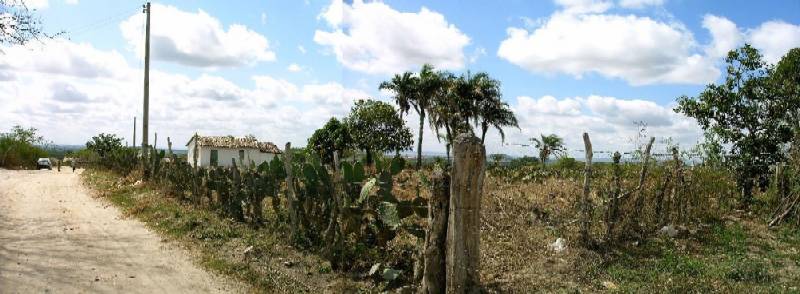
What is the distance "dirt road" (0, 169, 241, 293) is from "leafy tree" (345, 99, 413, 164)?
86.8ft

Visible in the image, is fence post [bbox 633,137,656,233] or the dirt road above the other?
fence post [bbox 633,137,656,233]

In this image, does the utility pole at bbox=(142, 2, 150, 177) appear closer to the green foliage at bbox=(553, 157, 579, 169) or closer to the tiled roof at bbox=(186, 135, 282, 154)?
the green foliage at bbox=(553, 157, 579, 169)

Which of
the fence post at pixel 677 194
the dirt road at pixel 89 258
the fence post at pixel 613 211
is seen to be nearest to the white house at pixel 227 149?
the dirt road at pixel 89 258

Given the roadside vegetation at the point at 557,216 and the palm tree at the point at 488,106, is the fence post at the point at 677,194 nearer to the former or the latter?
the roadside vegetation at the point at 557,216

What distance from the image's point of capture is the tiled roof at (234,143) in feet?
147

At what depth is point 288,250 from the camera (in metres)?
7.61

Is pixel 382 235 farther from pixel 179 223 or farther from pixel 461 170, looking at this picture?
pixel 179 223

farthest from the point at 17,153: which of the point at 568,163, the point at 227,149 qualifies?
the point at 568,163

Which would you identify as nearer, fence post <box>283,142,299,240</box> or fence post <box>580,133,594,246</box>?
fence post <box>580,133,594,246</box>

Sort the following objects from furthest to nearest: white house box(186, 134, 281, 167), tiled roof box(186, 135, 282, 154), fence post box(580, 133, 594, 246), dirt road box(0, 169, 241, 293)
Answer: tiled roof box(186, 135, 282, 154), white house box(186, 134, 281, 167), fence post box(580, 133, 594, 246), dirt road box(0, 169, 241, 293)

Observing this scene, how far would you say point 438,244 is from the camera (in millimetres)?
5480

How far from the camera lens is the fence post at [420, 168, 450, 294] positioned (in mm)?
5465

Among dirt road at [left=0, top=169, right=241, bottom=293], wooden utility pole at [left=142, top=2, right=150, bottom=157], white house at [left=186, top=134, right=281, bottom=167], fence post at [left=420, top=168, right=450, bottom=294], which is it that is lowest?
dirt road at [left=0, top=169, right=241, bottom=293]

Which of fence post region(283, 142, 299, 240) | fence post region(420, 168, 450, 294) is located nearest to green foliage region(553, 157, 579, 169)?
fence post region(283, 142, 299, 240)
